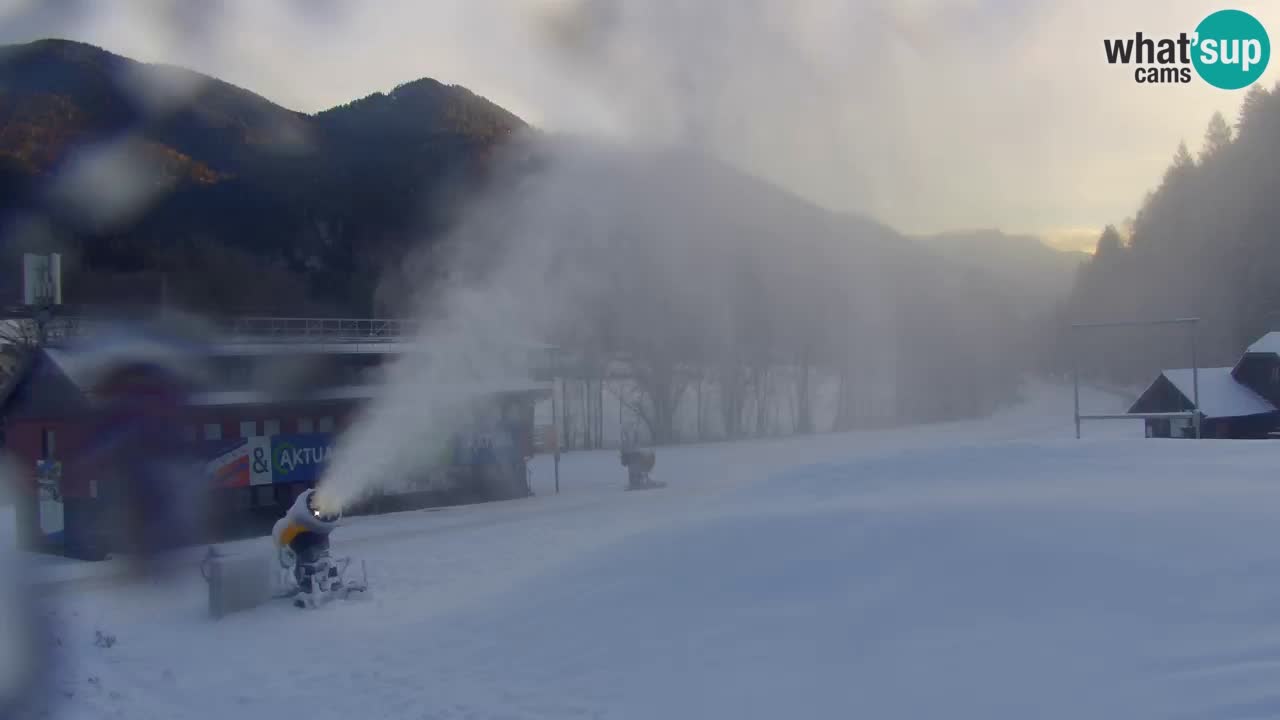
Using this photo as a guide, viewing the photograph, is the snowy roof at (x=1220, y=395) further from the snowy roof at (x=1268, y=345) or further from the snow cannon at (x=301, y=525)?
the snow cannon at (x=301, y=525)

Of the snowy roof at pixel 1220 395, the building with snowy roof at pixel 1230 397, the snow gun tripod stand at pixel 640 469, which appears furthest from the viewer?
A: the snowy roof at pixel 1220 395

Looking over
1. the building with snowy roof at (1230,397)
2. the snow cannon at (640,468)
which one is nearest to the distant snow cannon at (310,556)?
the snow cannon at (640,468)

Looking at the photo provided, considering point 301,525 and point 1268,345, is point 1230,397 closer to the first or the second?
point 1268,345

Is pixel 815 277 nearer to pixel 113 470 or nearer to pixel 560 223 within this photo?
pixel 560 223

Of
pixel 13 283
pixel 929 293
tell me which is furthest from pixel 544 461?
pixel 929 293

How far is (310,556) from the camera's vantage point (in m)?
14.5

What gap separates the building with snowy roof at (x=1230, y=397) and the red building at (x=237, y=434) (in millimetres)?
30287

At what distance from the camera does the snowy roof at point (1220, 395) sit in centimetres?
4241

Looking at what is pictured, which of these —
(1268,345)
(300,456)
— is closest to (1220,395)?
(1268,345)

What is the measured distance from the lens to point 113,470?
21.8m

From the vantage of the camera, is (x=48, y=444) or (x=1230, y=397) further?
(x=1230, y=397)

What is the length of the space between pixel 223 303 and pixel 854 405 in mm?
47637

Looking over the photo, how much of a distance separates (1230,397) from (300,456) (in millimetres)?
39095

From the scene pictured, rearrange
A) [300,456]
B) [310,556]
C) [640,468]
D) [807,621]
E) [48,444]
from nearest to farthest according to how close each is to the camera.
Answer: [807,621] < [310,556] < [48,444] < [300,456] < [640,468]
